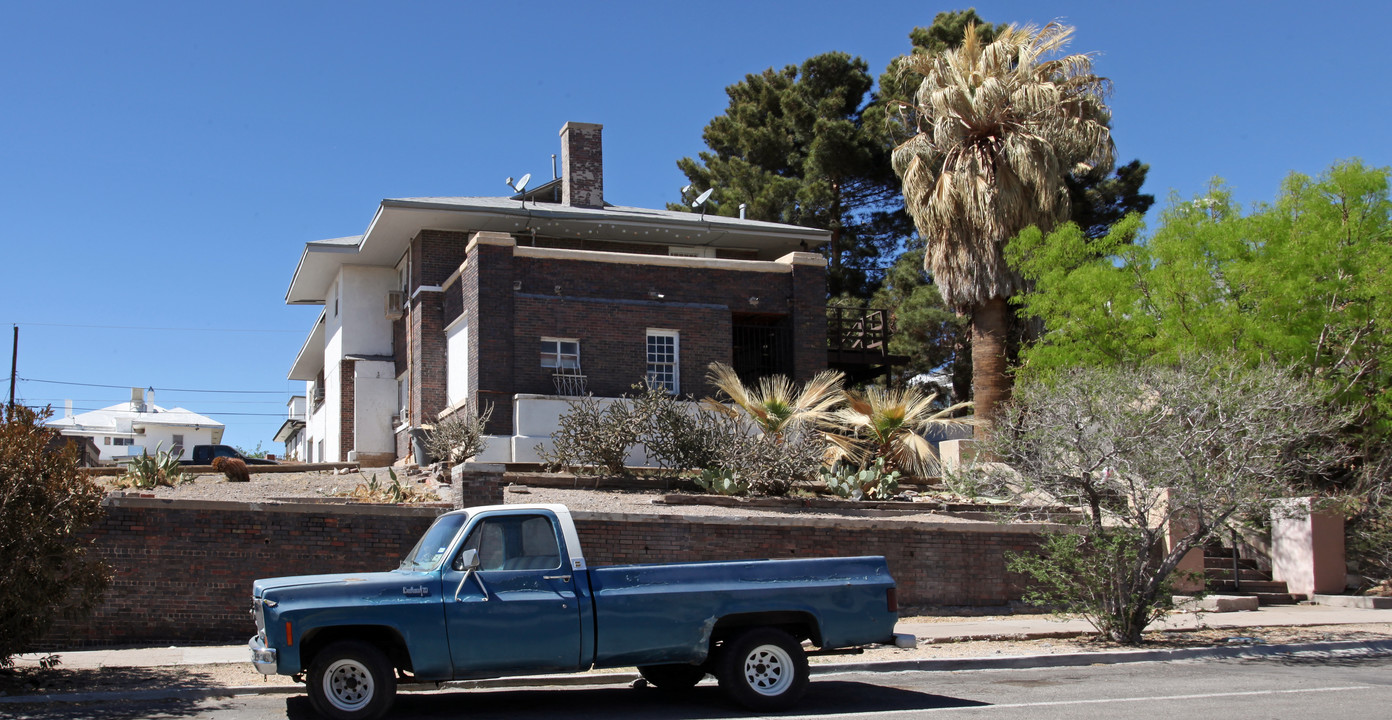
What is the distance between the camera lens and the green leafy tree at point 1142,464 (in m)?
12.7

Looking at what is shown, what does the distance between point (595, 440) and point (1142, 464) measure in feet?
32.9

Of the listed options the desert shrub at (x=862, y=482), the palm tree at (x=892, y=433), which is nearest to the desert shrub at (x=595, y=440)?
the desert shrub at (x=862, y=482)

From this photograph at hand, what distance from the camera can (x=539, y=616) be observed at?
8.86 m

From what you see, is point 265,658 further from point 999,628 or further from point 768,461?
point 768,461

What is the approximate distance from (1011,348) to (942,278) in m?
5.64

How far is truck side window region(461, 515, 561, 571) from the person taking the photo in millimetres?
9062

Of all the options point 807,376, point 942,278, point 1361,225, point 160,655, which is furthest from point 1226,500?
point 942,278

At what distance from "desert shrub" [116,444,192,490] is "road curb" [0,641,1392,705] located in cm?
835

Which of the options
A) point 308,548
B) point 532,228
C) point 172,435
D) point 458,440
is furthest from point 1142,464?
point 172,435

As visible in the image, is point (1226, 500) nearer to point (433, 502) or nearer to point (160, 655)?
point (433, 502)

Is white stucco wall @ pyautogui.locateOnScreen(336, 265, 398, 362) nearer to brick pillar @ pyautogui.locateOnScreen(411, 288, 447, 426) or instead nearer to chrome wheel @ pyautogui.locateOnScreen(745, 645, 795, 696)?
brick pillar @ pyautogui.locateOnScreen(411, 288, 447, 426)

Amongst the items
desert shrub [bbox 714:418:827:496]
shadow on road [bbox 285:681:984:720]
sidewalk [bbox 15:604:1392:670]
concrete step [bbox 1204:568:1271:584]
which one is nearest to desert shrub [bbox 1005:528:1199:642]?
sidewalk [bbox 15:604:1392:670]

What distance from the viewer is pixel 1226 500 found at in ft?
41.6

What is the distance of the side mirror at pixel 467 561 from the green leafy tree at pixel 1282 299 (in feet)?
40.6
